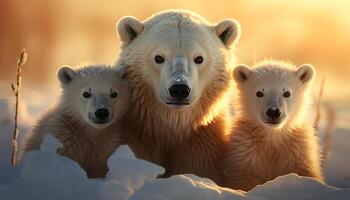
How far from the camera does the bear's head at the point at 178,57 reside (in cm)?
573

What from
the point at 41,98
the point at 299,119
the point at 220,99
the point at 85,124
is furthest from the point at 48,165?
the point at 41,98

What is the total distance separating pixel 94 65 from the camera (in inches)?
241

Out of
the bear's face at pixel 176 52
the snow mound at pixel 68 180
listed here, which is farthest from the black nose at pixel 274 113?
the snow mound at pixel 68 180

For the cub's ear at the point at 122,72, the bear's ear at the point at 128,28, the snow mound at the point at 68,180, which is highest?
the bear's ear at the point at 128,28

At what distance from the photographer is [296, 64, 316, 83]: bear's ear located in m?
6.47

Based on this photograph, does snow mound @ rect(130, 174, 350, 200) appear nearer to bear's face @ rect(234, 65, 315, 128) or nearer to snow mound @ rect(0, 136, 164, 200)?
snow mound @ rect(0, 136, 164, 200)

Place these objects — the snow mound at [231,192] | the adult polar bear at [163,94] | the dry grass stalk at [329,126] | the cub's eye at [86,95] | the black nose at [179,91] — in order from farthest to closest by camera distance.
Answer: the dry grass stalk at [329,126], the adult polar bear at [163,94], the cub's eye at [86,95], the black nose at [179,91], the snow mound at [231,192]

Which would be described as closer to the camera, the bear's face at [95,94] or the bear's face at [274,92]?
the bear's face at [95,94]

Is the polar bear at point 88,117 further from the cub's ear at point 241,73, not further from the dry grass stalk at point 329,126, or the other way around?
the dry grass stalk at point 329,126

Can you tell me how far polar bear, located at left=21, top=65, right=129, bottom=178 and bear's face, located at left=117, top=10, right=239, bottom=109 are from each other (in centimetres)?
27

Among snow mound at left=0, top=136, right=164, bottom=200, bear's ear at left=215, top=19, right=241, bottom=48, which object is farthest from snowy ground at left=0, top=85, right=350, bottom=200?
bear's ear at left=215, top=19, right=241, bottom=48

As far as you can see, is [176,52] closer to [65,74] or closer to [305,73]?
[65,74]

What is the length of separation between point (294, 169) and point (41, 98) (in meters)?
7.62

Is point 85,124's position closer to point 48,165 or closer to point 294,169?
point 48,165
